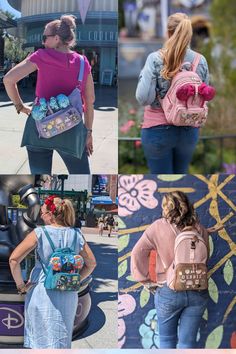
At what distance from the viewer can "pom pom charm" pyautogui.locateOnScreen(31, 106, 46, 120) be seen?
4.61 meters

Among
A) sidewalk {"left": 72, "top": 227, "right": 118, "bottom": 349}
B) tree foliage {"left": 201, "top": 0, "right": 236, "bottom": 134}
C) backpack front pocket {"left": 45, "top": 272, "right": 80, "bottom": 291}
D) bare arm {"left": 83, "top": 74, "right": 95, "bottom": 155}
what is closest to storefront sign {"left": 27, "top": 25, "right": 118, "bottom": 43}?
bare arm {"left": 83, "top": 74, "right": 95, "bottom": 155}

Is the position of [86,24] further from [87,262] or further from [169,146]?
[87,262]

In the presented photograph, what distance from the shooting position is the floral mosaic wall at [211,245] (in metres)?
4.71

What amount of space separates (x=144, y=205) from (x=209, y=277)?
63cm

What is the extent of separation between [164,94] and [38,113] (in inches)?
31.4

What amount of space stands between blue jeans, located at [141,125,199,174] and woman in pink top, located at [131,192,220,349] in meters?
0.21

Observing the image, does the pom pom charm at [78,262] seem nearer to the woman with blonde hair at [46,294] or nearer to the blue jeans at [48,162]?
the woman with blonde hair at [46,294]

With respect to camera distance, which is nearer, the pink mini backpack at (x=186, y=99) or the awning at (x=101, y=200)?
the pink mini backpack at (x=186, y=99)

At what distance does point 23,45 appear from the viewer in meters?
4.58

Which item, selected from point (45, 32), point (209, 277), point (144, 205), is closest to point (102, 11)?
point (45, 32)

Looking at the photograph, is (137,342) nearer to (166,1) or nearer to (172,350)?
(172,350)

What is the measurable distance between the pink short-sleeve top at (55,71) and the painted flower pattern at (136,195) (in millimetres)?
695

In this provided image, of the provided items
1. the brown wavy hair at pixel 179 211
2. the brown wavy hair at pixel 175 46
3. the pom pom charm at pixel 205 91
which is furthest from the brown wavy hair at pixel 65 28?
the brown wavy hair at pixel 179 211

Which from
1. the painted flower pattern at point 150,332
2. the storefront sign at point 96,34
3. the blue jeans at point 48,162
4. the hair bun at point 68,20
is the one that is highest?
the hair bun at point 68,20
